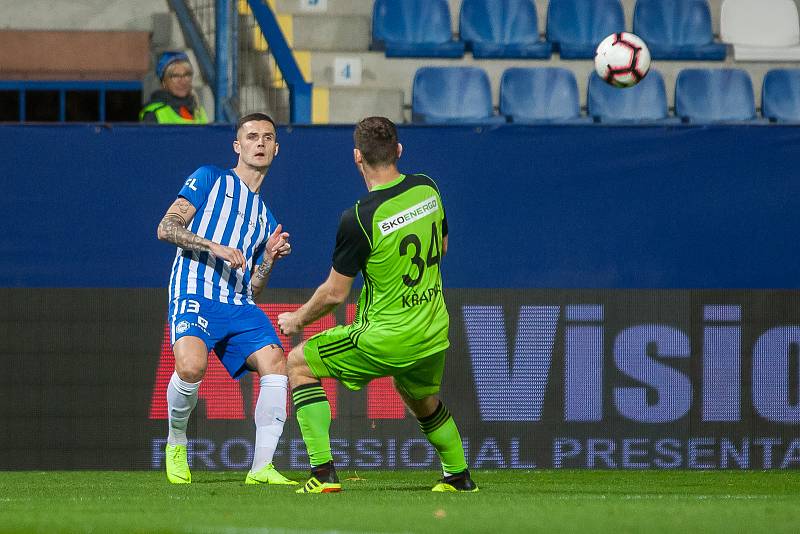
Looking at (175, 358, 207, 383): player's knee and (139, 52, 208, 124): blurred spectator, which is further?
(139, 52, 208, 124): blurred spectator

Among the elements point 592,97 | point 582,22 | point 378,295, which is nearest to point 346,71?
point 592,97

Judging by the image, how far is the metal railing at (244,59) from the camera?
11859 millimetres

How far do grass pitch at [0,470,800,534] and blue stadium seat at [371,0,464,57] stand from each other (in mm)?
6312

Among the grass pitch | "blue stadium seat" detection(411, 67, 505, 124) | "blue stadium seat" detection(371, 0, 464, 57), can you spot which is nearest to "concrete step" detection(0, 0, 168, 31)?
"blue stadium seat" detection(371, 0, 464, 57)

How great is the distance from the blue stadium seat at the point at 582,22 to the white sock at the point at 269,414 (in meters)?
7.30

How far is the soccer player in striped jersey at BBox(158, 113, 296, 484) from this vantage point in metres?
7.79

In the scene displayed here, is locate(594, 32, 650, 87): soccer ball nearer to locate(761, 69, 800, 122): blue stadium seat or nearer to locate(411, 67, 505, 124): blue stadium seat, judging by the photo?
locate(411, 67, 505, 124): blue stadium seat

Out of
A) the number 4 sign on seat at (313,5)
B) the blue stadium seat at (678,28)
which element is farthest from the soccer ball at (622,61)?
the number 4 sign on seat at (313,5)

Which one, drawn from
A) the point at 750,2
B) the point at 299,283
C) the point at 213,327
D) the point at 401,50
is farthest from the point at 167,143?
the point at 750,2

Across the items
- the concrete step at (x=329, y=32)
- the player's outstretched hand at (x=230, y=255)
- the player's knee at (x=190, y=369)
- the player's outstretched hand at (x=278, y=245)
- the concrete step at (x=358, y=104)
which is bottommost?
the player's knee at (x=190, y=369)

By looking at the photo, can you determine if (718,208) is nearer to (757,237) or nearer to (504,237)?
(757,237)

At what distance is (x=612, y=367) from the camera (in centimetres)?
930

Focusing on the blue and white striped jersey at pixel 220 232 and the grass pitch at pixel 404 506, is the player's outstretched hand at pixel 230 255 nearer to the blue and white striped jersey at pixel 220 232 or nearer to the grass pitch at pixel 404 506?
the blue and white striped jersey at pixel 220 232

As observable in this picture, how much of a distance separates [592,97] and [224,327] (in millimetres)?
6835
